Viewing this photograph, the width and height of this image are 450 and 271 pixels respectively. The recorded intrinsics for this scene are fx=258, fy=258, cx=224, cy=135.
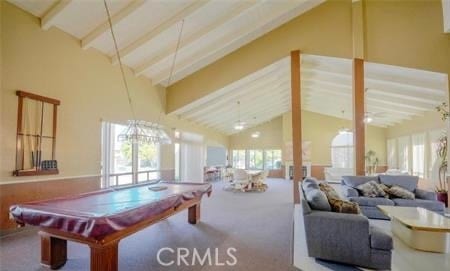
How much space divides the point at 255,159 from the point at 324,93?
6.40m

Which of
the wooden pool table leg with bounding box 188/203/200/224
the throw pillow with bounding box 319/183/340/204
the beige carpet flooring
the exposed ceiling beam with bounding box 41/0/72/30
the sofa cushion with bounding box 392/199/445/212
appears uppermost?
the exposed ceiling beam with bounding box 41/0/72/30

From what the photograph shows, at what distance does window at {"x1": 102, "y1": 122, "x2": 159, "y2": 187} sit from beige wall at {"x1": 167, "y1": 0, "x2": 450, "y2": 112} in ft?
6.44

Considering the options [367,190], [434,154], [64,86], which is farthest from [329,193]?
[434,154]

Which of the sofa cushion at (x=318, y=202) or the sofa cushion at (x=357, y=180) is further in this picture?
the sofa cushion at (x=357, y=180)

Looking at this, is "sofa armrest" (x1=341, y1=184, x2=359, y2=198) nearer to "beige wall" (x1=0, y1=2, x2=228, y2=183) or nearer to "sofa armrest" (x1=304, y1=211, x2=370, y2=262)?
"sofa armrest" (x1=304, y1=211, x2=370, y2=262)

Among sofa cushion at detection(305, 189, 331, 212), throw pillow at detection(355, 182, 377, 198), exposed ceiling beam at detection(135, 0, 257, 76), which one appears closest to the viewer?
sofa cushion at detection(305, 189, 331, 212)

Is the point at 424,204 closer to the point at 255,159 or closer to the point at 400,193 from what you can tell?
the point at 400,193

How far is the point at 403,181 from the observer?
5691mm

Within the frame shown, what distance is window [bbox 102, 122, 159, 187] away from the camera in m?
5.89

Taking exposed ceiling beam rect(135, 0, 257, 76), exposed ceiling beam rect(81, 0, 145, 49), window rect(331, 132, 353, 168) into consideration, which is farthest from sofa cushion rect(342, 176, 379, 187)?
window rect(331, 132, 353, 168)

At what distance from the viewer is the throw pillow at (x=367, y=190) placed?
5400mm

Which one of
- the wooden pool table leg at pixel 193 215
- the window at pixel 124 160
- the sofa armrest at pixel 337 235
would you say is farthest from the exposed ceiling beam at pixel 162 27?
the sofa armrest at pixel 337 235

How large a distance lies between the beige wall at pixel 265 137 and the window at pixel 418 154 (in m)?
6.55

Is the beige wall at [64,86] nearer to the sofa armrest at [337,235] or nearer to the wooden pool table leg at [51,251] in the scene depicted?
the wooden pool table leg at [51,251]
